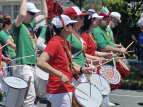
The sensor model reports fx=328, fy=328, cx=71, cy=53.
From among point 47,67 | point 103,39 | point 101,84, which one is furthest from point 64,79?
point 103,39

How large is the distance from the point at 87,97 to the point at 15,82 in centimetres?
131

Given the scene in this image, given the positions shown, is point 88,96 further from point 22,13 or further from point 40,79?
point 22,13

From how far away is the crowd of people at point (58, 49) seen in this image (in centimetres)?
349

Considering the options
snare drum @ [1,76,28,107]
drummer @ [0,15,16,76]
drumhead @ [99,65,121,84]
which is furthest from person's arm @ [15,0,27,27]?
drumhead @ [99,65,121,84]

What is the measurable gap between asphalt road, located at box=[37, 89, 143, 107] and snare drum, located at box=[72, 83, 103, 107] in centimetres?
299

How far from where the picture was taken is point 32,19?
16.1 feet

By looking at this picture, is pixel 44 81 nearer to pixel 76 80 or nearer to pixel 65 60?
pixel 76 80

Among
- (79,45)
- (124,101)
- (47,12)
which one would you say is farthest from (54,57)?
(124,101)

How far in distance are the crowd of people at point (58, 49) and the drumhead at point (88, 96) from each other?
47 mm

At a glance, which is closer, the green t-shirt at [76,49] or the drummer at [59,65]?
the drummer at [59,65]

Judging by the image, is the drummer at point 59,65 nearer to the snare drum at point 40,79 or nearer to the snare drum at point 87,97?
the snare drum at point 87,97

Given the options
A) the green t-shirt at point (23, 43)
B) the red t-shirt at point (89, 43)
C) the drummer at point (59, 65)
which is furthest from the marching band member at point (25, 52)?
the drummer at point (59, 65)

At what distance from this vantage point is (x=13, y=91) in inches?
172

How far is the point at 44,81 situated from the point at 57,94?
1351mm
